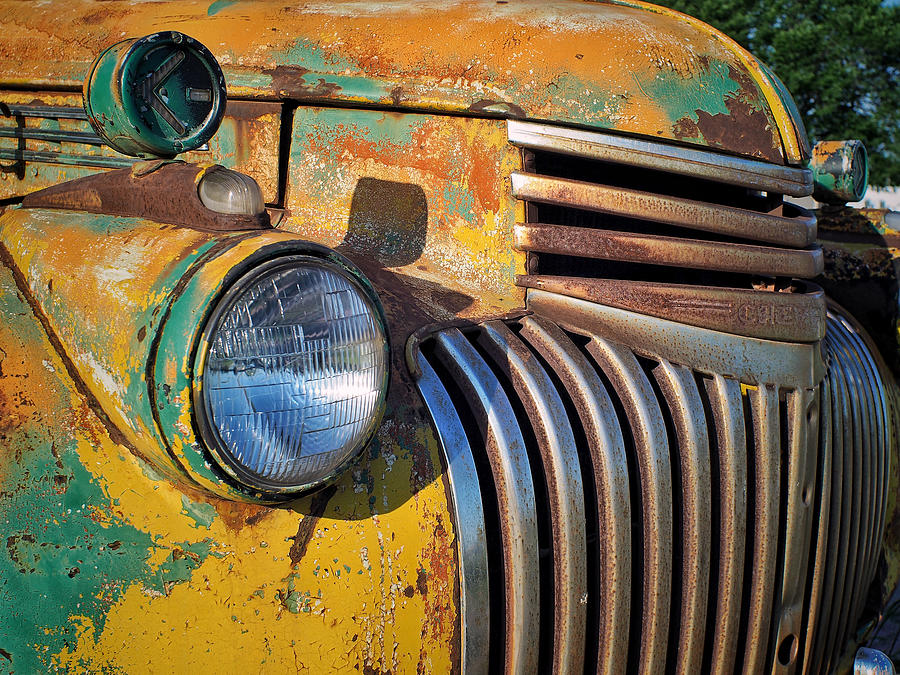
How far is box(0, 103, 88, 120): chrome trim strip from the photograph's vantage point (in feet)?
7.75

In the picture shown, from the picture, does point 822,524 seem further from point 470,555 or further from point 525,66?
point 525,66

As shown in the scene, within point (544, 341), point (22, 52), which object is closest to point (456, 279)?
point (544, 341)

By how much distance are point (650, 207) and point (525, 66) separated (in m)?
0.42

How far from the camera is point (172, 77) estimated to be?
1.66 metres

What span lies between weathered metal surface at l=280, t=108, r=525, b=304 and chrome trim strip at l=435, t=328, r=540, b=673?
0.36m

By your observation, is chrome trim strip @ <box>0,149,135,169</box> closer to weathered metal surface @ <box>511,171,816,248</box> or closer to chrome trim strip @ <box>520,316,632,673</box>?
weathered metal surface @ <box>511,171,816,248</box>

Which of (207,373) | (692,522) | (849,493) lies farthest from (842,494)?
(207,373)

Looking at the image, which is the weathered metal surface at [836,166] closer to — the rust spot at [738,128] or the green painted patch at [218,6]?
the rust spot at [738,128]

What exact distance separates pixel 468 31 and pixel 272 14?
0.54m

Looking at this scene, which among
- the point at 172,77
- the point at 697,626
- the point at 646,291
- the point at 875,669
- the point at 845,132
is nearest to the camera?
the point at 172,77

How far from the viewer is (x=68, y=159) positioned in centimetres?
238

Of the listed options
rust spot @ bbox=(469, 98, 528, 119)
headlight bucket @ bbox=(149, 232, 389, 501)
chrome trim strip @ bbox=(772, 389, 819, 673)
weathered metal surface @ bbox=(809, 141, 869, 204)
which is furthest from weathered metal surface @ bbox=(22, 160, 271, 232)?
weathered metal surface @ bbox=(809, 141, 869, 204)

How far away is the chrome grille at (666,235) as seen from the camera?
1.98m

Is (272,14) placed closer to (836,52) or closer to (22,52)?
(22,52)
